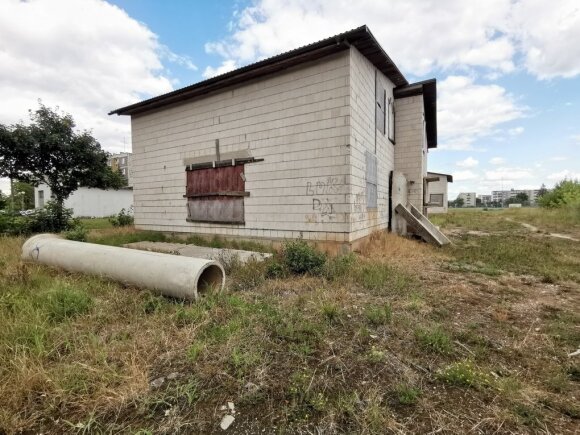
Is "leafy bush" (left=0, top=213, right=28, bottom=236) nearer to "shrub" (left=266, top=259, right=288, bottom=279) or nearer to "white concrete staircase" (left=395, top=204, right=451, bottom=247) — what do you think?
"shrub" (left=266, top=259, right=288, bottom=279)

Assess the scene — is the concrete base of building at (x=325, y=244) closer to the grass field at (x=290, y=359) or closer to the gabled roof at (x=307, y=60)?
the grass field at (x=290, y=359)

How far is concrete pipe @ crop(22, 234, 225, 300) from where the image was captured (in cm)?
370

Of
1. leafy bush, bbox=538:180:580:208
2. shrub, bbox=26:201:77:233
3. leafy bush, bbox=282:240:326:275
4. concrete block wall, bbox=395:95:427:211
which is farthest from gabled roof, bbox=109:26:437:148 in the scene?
leafy bush, bbox=538:180:580:208

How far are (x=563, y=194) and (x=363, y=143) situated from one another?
102 feet

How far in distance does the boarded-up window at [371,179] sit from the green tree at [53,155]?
13.0 metres

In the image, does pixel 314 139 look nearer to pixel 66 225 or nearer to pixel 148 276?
pixel 148 276

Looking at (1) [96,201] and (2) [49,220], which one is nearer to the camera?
Result: (2) [49,220]

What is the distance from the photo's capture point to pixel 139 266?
404cm

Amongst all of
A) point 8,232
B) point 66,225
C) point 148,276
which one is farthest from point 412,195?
point 8,232

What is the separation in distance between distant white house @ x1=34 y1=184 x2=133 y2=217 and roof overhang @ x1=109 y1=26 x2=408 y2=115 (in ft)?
67.9

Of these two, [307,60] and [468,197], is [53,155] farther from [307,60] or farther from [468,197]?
[468,197]

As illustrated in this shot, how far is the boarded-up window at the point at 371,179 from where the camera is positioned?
25.2 feet

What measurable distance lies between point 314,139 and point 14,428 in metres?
6.31

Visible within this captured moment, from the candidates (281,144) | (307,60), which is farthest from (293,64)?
(281,144)
